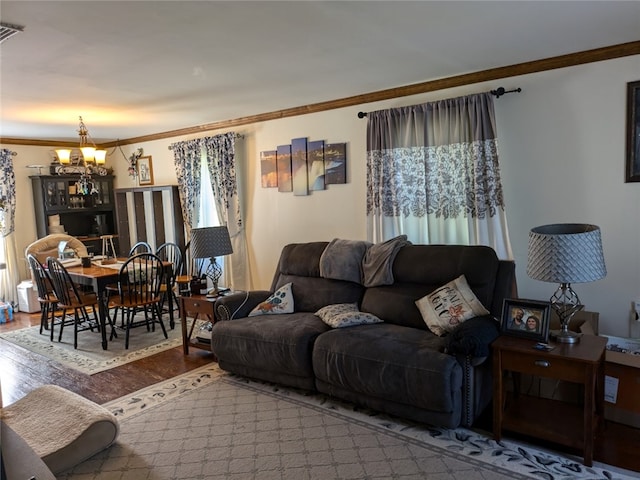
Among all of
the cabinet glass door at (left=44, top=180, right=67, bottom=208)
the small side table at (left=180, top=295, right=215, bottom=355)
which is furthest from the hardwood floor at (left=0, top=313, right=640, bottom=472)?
the cabinet glass door at (left=44, top=180, right=67, bottom=208)

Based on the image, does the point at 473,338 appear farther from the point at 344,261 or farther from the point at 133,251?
the point at 133,251

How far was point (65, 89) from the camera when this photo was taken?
3.71 m

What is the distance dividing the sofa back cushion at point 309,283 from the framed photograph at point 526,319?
128cm

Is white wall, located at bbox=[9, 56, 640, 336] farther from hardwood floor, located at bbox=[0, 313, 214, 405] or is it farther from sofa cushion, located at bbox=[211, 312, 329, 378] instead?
hardwood floor, located at bbox=[0, 313, 214, 405]

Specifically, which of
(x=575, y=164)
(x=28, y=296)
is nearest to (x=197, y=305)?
(x=575, y=164)

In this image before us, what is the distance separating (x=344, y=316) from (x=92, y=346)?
2812mm

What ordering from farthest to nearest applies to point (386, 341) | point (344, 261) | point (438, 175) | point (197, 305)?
point (197, 305)
point (438, 175)
point (344, 261)
point (386, 341)

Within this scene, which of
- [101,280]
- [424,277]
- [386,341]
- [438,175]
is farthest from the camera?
[101,280]

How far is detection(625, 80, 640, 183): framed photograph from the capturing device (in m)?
3.08

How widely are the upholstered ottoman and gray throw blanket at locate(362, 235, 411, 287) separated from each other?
2022 mm

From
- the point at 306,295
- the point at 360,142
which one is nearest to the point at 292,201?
the point at 360,142

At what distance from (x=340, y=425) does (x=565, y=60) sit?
296 cm

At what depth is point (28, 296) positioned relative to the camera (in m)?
6.18

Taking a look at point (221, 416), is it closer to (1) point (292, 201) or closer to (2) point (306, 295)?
(2) point (306, 295)
